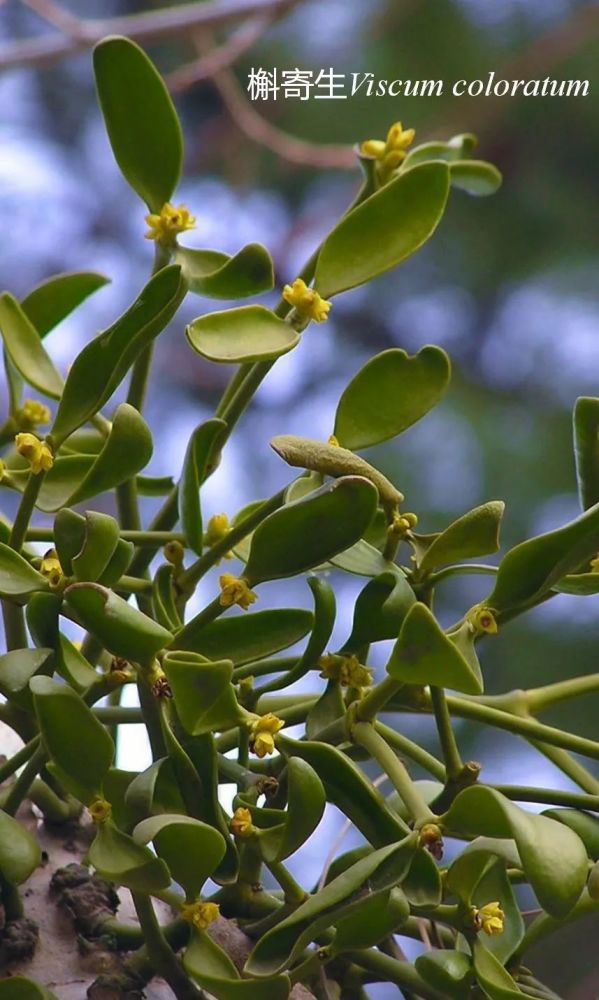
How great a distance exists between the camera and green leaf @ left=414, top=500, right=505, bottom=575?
14.2 inches

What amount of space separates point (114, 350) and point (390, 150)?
15 cm

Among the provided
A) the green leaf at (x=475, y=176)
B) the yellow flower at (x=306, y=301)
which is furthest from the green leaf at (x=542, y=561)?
the green leaf at (x=475, y=176)

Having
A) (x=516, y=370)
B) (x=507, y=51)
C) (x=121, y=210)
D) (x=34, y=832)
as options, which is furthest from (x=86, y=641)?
(x=121, y=210)

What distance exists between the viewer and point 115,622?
0.33m

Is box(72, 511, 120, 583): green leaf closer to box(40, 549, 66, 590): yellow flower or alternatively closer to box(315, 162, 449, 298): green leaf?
box(40, 549, 66, 590): yellow flower

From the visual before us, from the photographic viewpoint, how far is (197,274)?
439 mm

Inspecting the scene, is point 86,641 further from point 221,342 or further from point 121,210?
point 121,210

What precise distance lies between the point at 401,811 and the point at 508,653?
129 cm

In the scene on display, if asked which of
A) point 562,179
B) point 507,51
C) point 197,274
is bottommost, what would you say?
point 197,274

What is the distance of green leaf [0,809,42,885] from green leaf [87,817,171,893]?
35mm

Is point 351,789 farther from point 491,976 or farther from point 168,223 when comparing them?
point 168,223

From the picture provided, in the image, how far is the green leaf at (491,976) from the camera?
35cm

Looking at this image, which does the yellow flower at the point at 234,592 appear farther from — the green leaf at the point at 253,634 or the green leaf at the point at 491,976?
the green leaf at the point at 491,976

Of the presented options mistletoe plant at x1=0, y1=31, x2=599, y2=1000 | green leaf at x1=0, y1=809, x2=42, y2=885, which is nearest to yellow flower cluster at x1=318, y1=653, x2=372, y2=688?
mistletoe plant at x1=0, y1=31, x2=599, y2=1000
